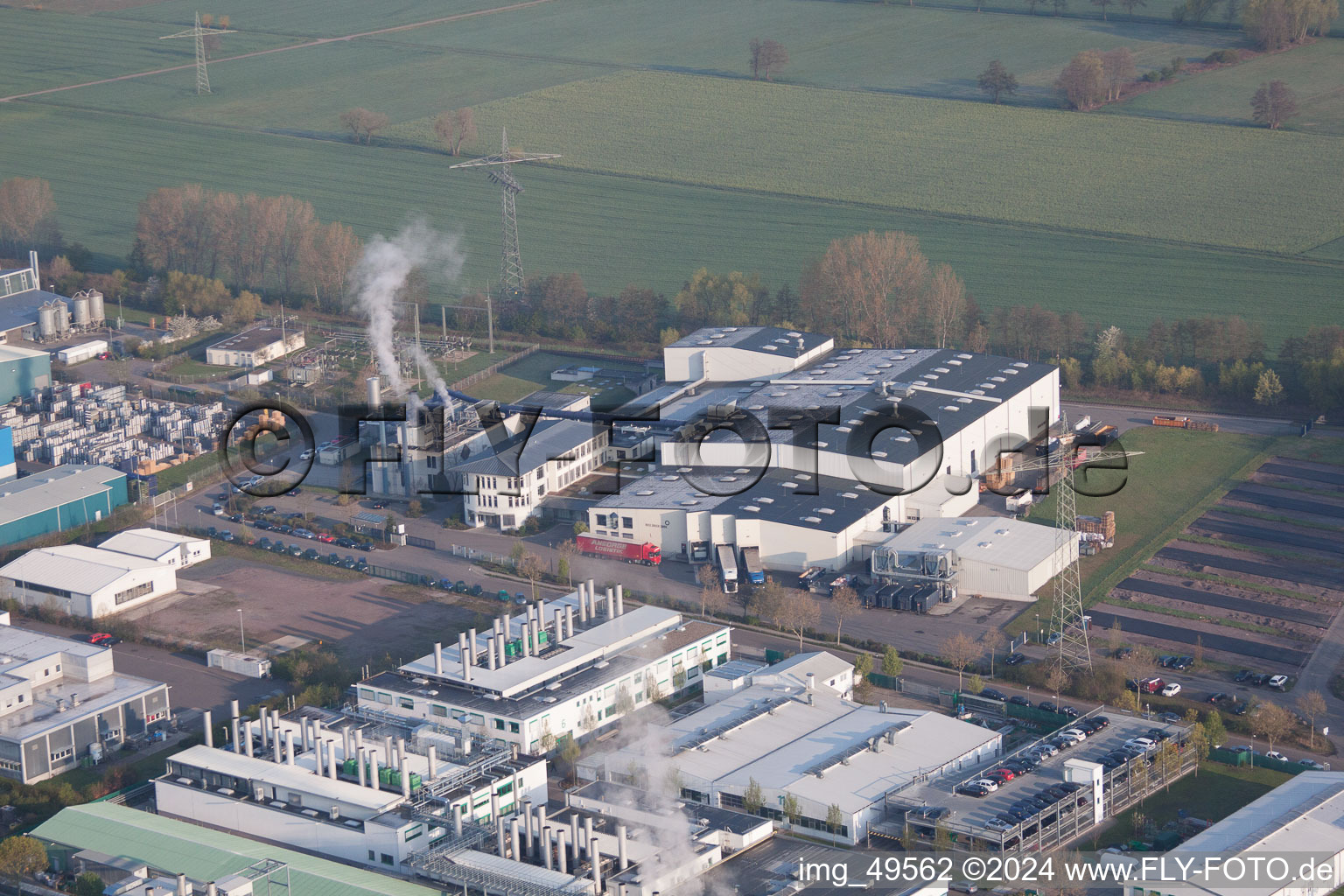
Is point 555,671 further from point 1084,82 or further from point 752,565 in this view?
point 1084,82

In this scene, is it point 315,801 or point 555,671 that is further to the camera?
point 555,671

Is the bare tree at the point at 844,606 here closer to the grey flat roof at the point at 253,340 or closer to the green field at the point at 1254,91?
the grey flat roof at the point at 253,340

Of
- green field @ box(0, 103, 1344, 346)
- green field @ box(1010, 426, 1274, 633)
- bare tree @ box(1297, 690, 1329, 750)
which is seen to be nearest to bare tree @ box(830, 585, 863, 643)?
green field @ box(1010, 426, 1274, 633)

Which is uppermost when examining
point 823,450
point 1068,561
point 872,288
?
point 872,288

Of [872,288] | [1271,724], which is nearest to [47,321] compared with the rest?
[872,288]

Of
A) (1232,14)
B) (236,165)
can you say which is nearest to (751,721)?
(236,165)

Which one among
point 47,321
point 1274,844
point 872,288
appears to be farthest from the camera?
point 47,321

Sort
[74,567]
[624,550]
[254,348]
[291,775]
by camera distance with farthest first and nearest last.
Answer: [254,348] < [624,550] < [74,567] < [291,775]

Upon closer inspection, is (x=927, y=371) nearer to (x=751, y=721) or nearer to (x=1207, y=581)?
(x=1207, y=581)

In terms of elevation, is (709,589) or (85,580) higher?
(85,580)
